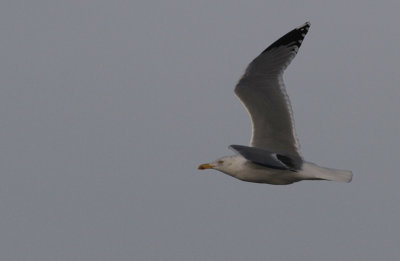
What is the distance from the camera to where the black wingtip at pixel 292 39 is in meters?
14.0

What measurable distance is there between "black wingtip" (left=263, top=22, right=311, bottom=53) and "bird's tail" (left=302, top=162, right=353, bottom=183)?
2.69 meters

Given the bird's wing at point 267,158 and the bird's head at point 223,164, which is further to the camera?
the bird's head at point 223,164

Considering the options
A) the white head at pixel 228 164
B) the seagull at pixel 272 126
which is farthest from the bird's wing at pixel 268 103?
the white head at pixel 228 164

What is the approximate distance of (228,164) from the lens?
12.8 m

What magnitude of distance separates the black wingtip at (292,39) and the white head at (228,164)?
2216 mm

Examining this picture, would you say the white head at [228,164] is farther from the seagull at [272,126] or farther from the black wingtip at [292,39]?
the black wingtip at [292,39]

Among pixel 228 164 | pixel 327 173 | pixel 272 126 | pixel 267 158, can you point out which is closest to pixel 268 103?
pixel 272 126

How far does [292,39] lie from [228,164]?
276 cm

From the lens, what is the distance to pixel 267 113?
43.2 ft

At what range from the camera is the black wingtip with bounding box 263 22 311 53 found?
1401 centimetres

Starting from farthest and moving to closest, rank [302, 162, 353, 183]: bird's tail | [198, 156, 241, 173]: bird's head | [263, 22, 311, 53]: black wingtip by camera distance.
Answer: [263, 22, 311, 53]: black wingtip, [198, 156, 241, 173]: bird's head, [302, 162, 353, 183]: bird's tail

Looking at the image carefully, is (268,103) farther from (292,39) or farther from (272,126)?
(292,39)

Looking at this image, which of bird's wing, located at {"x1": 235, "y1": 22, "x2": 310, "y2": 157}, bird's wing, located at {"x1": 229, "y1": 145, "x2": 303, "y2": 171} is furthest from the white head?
bird's wing, located at {"x1": 229, "y1": 145, "x2": 303, "y2": 171}

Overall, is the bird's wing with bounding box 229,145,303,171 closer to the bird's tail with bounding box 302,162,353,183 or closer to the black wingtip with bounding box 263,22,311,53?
the bird's tail with bounding box 302,162,353,183
